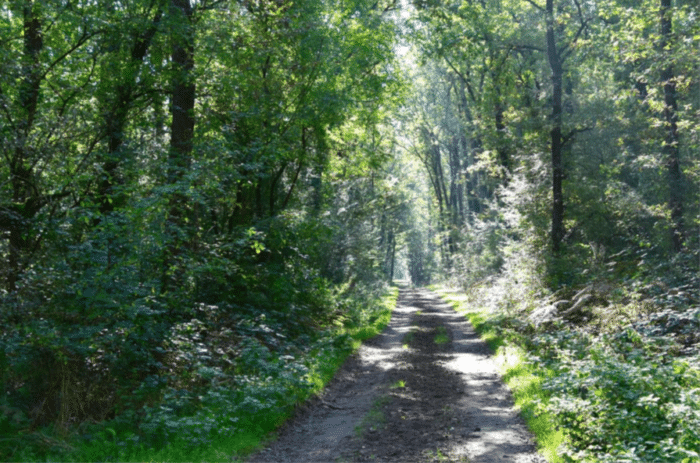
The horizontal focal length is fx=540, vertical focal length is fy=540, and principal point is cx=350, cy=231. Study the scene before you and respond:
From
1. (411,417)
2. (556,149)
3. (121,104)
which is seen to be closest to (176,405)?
(411,417)

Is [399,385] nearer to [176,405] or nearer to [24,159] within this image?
[176,405]

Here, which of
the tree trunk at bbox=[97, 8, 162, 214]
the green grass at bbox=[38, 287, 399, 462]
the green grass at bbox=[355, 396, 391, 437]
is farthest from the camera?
the tree trunk at bbox=[97, 8, 162, 214]

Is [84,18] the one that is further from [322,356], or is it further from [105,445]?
[322,356]

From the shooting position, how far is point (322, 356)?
39.9 feet

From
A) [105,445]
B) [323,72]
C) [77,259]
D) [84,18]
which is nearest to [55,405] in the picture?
[105,445]

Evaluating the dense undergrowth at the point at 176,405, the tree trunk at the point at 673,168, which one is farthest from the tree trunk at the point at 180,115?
the tree trunk at the point at 673,168

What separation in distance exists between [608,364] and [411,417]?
9.67 ft

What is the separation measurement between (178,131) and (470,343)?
10.0 metres

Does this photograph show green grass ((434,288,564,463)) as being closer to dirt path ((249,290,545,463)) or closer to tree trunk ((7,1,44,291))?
dirt path ((249,290,545,463))

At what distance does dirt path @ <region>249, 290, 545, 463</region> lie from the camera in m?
6.71

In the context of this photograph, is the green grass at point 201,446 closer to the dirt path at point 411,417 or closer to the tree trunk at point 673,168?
the dirt path at point 411,417

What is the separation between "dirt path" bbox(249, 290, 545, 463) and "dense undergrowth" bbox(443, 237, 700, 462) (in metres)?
0.48

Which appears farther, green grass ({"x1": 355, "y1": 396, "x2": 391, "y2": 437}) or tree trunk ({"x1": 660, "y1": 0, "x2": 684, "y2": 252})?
tree trunk ({"x1": 660, "y1": 0, "x2": 684, "y2": 252})

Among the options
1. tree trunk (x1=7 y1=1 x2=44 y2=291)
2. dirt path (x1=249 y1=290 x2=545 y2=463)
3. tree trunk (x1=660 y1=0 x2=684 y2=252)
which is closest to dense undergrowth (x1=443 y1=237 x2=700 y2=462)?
dirt path (x1=249 y1=290 x2=545 y2=463)
